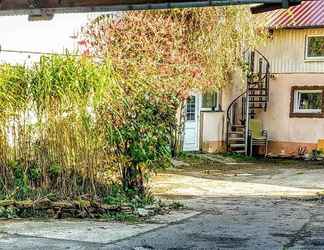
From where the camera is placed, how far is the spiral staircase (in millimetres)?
25047

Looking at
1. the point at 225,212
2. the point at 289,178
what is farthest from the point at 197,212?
the point at 289,178

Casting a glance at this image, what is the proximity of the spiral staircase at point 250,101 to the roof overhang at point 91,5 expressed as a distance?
1688 cm

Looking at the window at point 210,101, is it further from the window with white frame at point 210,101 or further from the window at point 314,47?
the window at point 314,47

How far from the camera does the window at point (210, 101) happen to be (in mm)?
24875

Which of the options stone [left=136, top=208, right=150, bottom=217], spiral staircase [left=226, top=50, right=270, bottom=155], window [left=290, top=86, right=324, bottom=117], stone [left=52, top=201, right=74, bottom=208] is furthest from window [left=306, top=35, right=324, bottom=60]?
stone [left=52, top=201, right=74, bottom=208]

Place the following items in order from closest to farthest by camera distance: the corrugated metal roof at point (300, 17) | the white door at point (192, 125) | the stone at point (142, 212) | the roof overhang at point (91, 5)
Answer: the roof overhang at point (91, 5)
the stone at point (142, 212)
the white door at point (192, 125)
the corrugated metal roof at point (300, 17)

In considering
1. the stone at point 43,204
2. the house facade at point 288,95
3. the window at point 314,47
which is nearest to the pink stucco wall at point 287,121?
the house facade at point 288,95

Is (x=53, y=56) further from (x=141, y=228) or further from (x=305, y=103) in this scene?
(x=305, y=103)

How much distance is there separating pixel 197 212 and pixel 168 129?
1579 mm

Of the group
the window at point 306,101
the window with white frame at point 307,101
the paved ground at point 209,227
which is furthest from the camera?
the window with white frame at point 307,101

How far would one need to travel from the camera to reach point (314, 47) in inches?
971

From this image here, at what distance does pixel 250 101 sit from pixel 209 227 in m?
17.1

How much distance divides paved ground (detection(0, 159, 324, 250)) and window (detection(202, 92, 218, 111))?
10.4 metres

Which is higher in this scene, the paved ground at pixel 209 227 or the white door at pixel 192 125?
the white door at pixel 192 125
